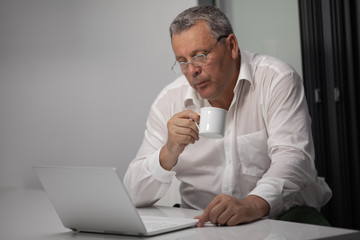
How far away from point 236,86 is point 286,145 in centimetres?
33

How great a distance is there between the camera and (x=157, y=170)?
69.1 inches

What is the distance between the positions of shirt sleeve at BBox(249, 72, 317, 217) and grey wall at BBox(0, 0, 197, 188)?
1149mm

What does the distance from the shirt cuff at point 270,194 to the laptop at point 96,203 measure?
242 mm

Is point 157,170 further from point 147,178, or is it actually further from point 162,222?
point 162,222

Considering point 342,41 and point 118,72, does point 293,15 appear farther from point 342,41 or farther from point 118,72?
point 118,72

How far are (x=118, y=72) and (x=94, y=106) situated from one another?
23 centimetres

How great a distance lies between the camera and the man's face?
177cm

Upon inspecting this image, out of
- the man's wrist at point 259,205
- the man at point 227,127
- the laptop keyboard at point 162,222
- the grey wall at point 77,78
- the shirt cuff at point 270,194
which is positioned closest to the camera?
the laptop keyboard at point 162,222

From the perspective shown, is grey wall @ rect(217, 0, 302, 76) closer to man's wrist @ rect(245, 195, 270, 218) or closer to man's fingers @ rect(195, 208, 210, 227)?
man's wrist @ rect(245, 195, 270, 218)

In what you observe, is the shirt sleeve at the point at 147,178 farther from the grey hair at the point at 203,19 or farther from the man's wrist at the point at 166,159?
the grey hair at the point at 203,19

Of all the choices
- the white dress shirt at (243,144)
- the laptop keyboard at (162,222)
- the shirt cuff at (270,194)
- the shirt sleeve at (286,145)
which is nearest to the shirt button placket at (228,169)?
the white dress shirt at (243,144)

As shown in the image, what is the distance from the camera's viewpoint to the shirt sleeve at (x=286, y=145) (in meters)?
1.45

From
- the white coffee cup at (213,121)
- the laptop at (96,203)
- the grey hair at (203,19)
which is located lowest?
the laptop at (96,203)

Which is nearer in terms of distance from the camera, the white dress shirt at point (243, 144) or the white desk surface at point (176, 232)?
the white desk surface at point (176, 232)
